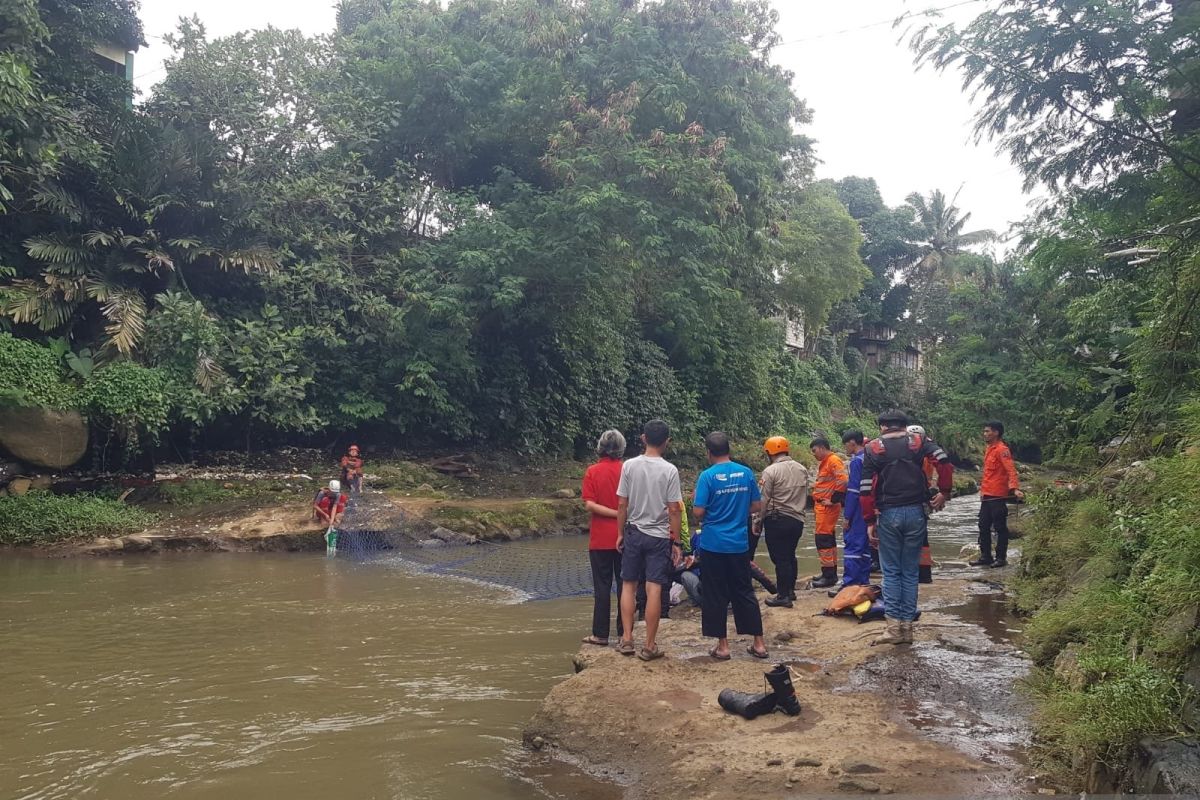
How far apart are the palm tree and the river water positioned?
1594 inches

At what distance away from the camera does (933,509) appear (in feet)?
22.9

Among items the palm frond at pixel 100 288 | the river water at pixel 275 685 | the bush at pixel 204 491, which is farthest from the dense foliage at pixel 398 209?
the river water at pixel 275 685

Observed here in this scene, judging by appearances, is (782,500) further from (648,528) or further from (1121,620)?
(1121,620)

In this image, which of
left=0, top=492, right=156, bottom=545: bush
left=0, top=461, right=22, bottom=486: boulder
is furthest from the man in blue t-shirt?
left=0, top=461, right=22, bottom=486: boulder

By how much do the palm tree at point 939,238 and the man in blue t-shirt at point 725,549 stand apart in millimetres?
42692

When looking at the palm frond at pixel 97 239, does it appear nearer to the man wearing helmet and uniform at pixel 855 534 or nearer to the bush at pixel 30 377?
the bush at pixel 30 377

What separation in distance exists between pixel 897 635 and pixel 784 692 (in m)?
1.78

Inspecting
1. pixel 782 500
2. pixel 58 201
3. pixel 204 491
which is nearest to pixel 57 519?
pixel 204 491

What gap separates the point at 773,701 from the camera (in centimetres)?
470

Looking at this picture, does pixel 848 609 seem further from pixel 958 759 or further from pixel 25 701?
pixel 25 701

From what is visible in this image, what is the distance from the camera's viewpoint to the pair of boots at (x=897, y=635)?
6051 millimetres

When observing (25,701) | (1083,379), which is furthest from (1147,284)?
(25,701)

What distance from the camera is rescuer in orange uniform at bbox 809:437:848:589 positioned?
26.4 ft

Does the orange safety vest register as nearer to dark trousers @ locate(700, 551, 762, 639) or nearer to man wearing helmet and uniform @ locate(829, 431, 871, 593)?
man wearing helmet and uniform @ locate(829, 431, 871, 593)
